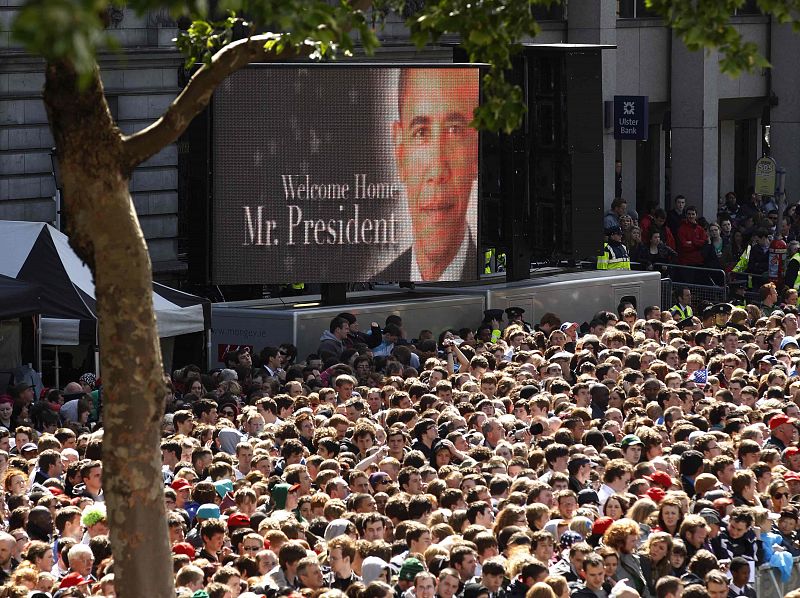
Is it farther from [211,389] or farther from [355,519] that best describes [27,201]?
[355,519]

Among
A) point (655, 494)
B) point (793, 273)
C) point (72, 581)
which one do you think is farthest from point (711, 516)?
point (793, 273)

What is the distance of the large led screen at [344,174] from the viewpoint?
2162cm

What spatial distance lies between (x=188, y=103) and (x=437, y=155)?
48.3 ft

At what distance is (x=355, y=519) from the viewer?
11383 millimetres

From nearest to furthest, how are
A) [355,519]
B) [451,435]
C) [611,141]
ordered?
[355,519] < [451,435] < [611,141]

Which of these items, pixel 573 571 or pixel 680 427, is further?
pixel 680 427

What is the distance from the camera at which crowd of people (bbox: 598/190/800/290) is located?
29200mm

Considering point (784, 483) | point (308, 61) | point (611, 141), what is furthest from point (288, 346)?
point (611, 141)

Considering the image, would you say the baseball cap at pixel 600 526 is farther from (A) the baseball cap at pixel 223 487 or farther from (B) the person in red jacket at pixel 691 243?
(B) the person in red jacket at pixel 691 243

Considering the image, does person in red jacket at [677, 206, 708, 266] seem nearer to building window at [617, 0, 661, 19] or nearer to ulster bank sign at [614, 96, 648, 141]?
ulster bank sign at [614, 96, 648, 141]

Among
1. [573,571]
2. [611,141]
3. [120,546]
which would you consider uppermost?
[611,141]

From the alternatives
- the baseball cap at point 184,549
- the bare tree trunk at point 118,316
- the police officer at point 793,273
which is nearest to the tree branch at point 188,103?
the bare tree trunk at point 118,316

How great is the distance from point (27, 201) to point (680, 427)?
1522 cm

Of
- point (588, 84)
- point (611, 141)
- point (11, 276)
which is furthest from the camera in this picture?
point (611, 141)
